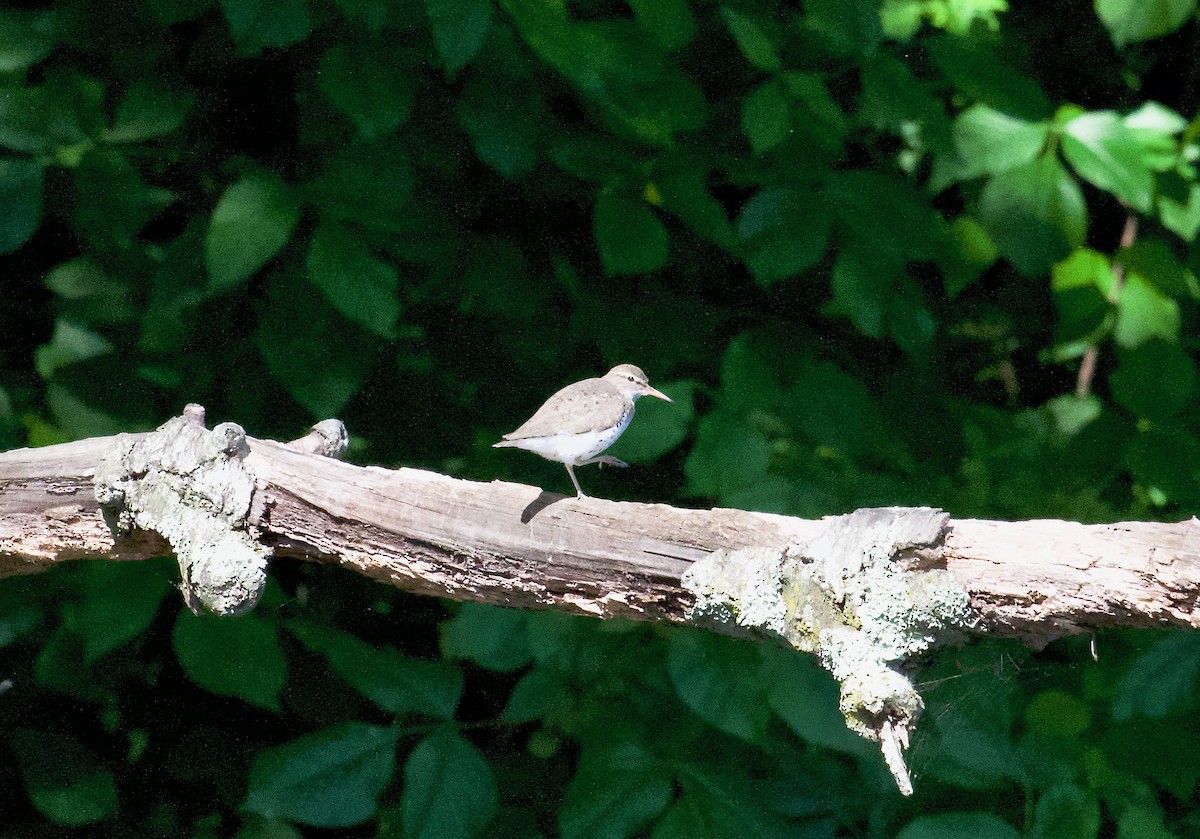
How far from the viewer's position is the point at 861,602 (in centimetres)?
143

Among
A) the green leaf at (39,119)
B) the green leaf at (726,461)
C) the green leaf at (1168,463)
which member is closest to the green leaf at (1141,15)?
the green leaf at (1168,463)

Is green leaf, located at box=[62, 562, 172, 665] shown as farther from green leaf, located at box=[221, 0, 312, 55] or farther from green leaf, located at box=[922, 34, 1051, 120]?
green leaf, located at box=[922, 34, 1051, 120]

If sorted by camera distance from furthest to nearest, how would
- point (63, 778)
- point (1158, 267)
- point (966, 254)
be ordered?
point (1158, 267) → point (966, 254) → point (63, 778)

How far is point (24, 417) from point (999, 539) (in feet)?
7.95

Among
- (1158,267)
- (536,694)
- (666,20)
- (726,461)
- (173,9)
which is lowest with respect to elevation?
(536,694)

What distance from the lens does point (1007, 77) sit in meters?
2.67

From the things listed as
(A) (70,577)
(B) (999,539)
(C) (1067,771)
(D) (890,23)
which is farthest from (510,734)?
(D) (890,23)

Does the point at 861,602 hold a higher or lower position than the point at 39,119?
lower

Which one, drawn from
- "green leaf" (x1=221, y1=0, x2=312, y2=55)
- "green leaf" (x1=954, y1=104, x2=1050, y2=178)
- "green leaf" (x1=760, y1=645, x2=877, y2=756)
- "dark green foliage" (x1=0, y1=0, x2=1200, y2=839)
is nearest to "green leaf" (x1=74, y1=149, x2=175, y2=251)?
"dark green foliage" (x1=0, y1=0, x2=1200, y2=839)

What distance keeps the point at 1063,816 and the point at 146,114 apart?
255cm

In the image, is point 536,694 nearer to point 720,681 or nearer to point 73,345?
point 720,681

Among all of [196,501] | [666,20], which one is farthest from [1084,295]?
[196,501]

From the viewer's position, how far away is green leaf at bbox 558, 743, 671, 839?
230 cm

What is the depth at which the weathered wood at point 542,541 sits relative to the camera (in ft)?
4.27
